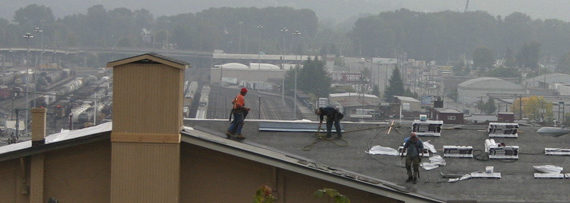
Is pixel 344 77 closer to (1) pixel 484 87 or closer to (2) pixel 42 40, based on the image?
(1) pixel 484 87

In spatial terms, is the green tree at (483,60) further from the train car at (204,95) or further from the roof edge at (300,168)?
the roof edge at (300,168)

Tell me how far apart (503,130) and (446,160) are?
2.04 meters

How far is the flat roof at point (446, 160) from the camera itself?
1439 cm

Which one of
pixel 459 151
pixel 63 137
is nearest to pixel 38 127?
pixel 63 137

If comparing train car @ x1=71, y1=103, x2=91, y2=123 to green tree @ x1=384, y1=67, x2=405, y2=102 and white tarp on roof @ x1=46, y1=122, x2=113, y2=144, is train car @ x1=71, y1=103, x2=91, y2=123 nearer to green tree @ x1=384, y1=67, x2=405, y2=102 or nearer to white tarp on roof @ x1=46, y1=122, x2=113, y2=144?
green tree @ x1=384, y1=67, x2=405, y2=102

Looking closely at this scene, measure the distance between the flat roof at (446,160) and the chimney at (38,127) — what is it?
2.83m

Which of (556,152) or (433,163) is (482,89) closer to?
(556,152)

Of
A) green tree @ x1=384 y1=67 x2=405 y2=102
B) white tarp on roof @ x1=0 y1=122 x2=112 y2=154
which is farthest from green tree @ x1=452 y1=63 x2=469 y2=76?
white tarp on roof @ x1=0 y1=122 x2=112 y2=154

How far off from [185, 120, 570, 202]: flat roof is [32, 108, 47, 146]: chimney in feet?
9.30

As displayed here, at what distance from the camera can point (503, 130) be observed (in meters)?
17.6

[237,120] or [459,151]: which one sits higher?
[237,120]

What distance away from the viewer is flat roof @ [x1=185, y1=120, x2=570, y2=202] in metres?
14.4

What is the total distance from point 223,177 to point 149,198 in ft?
3.04

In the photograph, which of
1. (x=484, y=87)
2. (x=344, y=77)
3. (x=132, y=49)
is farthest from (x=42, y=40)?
(x=484, y=87)
